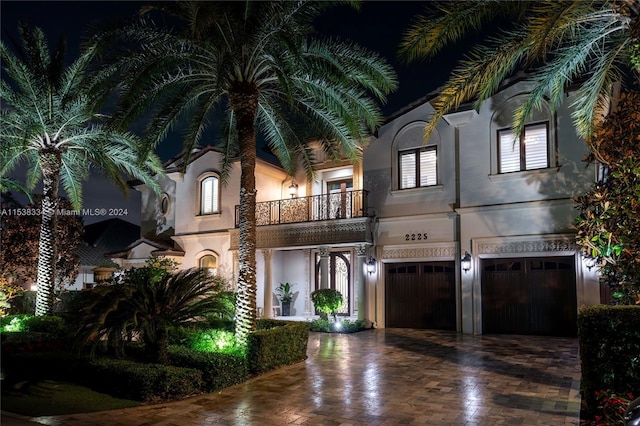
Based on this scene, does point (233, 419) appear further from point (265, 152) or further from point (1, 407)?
point (265, 152)

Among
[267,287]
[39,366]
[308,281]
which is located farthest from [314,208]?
[39,366]

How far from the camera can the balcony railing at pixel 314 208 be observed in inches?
777

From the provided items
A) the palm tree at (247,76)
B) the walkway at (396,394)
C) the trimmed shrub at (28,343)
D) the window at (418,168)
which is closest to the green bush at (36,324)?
the trimmed shrub at (28,343)

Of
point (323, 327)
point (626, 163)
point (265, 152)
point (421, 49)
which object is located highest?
point (265, 152)

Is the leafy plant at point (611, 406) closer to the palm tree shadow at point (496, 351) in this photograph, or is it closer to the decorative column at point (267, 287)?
the palm tree shadow at point (496, 351)

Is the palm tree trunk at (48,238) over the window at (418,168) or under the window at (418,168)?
under

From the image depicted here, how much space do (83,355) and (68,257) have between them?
1398 centimetres

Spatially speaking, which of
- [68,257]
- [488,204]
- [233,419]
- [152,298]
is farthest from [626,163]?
[68,257]

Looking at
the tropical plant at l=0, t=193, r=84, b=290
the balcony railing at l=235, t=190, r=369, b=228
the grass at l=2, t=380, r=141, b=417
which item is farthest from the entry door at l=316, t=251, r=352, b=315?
the grass at l=2, t=380, r=141, b=417

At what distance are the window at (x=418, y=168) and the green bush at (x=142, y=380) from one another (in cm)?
1217

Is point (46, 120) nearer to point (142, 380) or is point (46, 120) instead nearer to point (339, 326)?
point (142, 380)

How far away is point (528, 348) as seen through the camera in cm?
1349

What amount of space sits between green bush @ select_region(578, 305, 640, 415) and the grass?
6639 millimetres

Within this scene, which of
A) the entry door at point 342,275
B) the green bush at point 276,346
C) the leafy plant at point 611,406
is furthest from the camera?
the entry door at point 342,275
